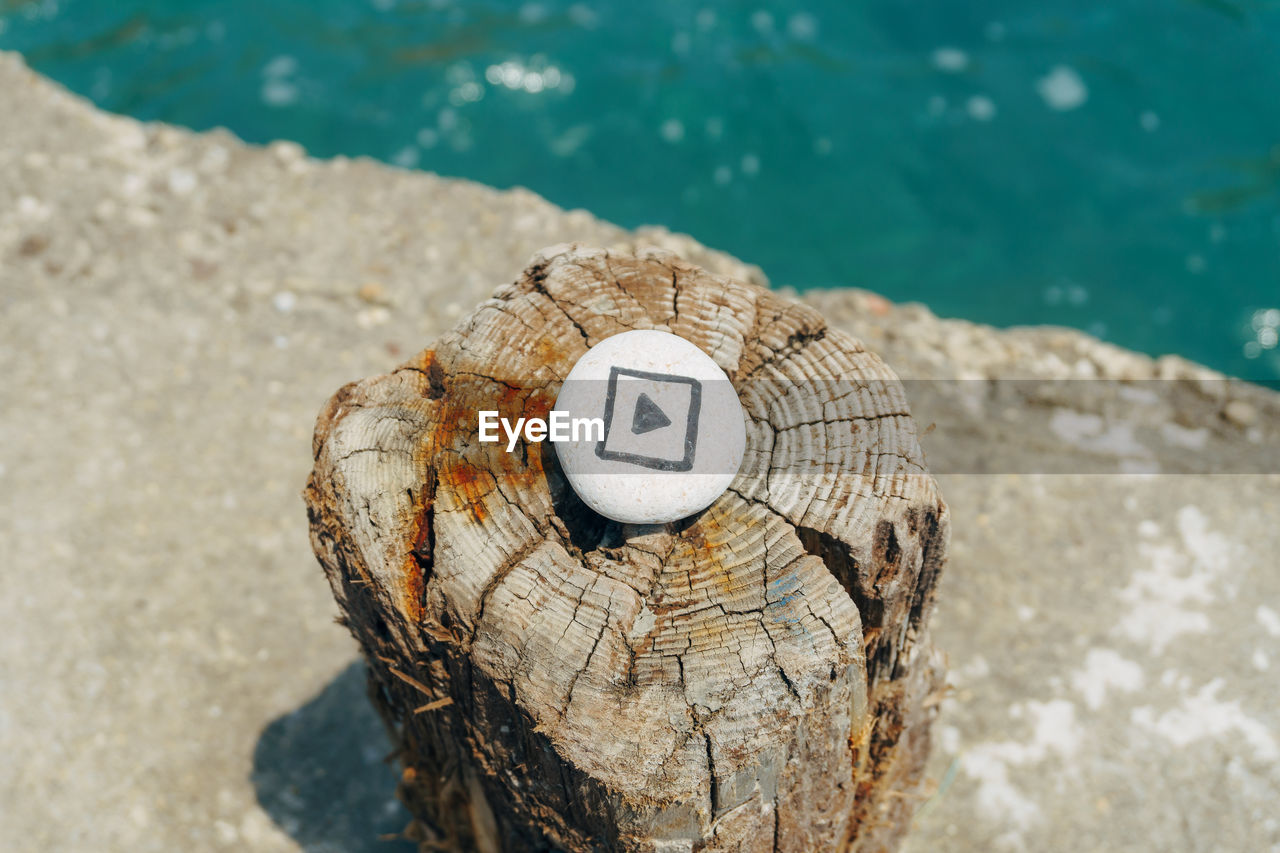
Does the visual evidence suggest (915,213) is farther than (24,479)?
Yes

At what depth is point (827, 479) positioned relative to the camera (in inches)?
87.9

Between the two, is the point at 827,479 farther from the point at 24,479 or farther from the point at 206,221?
the point at 206,221

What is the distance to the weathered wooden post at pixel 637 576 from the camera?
6.56 feet

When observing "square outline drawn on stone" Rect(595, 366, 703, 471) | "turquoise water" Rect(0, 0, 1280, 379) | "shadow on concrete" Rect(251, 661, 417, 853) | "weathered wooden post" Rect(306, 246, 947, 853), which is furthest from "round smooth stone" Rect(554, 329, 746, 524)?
"turquoise water" Rect(0, 0, 1280, 379)

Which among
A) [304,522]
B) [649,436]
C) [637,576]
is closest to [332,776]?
[304,522]

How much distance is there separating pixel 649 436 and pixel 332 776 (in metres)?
2.38

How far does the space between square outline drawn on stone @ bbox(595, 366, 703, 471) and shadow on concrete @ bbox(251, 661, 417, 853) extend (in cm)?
213

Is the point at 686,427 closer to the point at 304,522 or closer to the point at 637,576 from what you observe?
the point at 637,576

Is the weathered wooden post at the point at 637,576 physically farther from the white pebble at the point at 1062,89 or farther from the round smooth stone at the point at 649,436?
the white pebble at the point at 1062,89

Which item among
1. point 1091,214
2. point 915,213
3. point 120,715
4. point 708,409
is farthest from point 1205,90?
point 120,715

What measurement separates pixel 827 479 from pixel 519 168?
203 inches

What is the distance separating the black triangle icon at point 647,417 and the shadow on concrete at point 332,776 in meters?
2.18

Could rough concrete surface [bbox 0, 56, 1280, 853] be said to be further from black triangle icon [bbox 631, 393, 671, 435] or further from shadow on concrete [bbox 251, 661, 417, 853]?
black triangle icon [bbox 631, 393, 671, 435]

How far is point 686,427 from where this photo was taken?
2.08m
